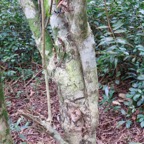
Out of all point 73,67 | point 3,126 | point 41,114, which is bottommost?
point 41,114

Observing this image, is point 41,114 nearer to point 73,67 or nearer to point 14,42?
point 73,67

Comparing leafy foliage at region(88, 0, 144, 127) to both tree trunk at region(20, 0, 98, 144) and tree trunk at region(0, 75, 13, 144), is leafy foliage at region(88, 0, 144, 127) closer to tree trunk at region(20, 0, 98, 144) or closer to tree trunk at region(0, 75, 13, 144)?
tree trunk at region(20, 0, 98, 144)

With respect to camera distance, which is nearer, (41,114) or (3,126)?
(3,126)

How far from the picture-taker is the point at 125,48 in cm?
233

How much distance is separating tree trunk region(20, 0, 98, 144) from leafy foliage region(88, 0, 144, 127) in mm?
710

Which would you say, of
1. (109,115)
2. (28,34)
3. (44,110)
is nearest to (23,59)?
(28,34)

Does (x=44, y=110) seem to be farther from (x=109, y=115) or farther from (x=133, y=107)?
(x=133, y=107)

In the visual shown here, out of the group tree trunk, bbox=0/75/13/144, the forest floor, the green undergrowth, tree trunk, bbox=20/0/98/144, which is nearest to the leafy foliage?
the forest floor

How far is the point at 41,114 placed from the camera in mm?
2275

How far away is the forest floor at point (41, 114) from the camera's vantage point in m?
1.93

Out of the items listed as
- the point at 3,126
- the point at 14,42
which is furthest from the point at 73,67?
the point at 14,42

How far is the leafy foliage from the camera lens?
2139mm

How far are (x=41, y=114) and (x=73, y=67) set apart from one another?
3.25 feet

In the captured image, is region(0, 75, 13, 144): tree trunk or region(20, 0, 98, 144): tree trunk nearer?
region(0, 75, 13, 144): tree trunk
